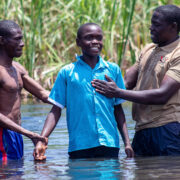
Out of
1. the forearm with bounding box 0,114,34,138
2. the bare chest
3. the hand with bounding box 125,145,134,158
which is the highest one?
the bare chest

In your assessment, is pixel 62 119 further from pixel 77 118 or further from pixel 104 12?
pixel 77 118

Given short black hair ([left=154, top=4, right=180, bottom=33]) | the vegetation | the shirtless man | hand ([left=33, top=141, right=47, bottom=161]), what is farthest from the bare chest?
the vegetation

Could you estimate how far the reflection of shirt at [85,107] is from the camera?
13.9 ft

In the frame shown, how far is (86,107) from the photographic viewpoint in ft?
14.0

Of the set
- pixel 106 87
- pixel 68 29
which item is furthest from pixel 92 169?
pixel 68 29

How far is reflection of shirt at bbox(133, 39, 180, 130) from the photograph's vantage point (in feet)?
14.3

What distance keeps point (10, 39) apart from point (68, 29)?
5838 mm

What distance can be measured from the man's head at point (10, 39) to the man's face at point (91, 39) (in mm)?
572

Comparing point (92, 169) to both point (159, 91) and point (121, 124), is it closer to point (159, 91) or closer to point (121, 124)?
point (121, 124)

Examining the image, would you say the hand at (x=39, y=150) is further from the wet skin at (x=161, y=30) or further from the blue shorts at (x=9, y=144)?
the wet skin at (x=161, y=30)

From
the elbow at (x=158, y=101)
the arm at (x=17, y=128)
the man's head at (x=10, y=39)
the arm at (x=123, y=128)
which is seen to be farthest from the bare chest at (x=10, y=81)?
the elbow at (x=158, y=101)

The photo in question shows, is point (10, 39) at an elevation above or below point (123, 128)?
above

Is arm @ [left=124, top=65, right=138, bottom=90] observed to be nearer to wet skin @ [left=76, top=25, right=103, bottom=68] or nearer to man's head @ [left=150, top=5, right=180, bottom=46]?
man's head @ [left=150, top=5, right=180, bottom=46]

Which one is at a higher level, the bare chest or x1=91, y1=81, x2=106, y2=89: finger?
the bare chest
